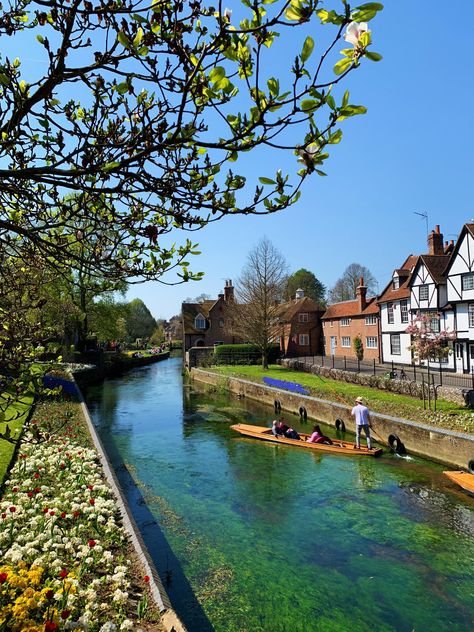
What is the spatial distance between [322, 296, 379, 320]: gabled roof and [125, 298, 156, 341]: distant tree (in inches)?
2631

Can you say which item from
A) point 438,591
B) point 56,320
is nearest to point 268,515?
point 438,591

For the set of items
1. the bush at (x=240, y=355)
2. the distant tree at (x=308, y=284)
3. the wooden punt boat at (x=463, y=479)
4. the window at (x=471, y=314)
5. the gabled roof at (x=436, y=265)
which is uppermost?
the distant tree at (x=308, y=284)

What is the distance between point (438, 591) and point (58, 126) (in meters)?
9.96

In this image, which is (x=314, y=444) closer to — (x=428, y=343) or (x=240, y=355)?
(x=428, y=343)

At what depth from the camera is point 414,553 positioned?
1012 centimetres

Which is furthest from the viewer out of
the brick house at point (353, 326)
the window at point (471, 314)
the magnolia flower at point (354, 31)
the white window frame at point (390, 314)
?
the brick house at point (353, 326)

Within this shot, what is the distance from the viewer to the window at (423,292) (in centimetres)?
3459

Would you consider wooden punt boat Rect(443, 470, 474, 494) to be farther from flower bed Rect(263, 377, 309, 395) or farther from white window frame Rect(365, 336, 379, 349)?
white window frame Rect(365, 336, 379, 349)

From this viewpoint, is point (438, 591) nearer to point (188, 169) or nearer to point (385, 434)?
point (188, 169)

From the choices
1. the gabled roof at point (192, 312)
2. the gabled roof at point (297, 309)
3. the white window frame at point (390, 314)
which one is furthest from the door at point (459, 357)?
the gabled roof at point (192, 312)

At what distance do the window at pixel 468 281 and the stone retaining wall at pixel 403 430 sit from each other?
1292 cm

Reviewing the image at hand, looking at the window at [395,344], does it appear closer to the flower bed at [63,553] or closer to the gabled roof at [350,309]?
the gabled roof at [350,309]

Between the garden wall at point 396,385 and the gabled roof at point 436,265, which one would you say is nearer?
the garden wall at point 396,385

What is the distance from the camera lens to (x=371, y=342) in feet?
143
